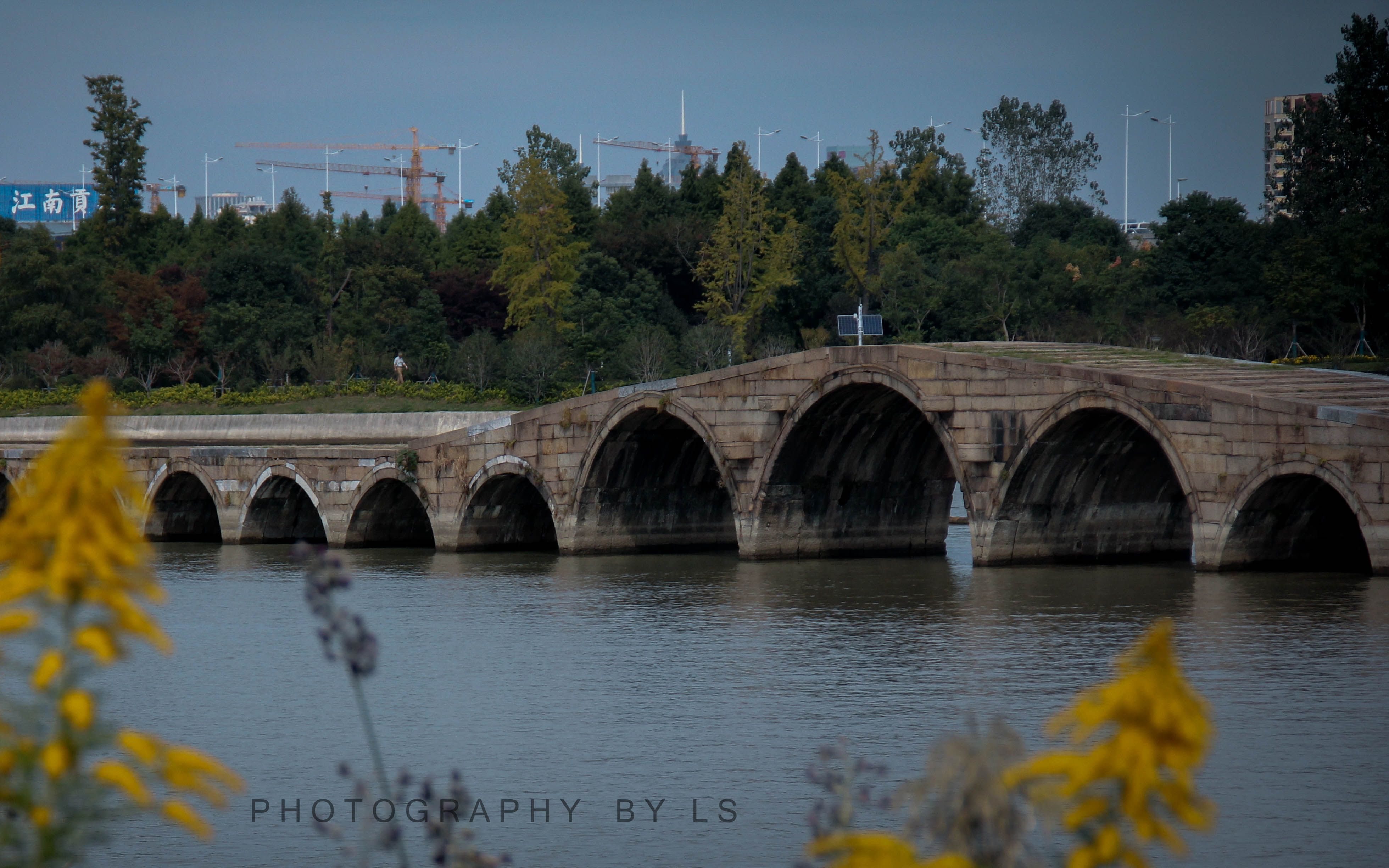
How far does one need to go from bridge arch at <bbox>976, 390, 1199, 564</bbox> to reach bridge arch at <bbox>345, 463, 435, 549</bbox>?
14.4 metres

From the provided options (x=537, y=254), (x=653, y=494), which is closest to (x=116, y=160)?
(x=537, y=254)

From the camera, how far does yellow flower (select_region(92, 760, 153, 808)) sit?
391 centimetres

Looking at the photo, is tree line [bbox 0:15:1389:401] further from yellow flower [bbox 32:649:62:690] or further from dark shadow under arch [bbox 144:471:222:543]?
yellow flower [bbox 32:649:62:690]

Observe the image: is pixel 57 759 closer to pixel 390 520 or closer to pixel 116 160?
pixel 390 520

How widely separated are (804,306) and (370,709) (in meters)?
50.1

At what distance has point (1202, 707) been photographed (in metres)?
3.84

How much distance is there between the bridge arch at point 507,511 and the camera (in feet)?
118

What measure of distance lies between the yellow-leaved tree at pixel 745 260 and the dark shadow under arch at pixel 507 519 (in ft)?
83.9

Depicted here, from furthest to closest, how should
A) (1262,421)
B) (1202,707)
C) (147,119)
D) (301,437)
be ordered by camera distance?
(147,119) < (301,437) < (1262,421) < (1202,707)

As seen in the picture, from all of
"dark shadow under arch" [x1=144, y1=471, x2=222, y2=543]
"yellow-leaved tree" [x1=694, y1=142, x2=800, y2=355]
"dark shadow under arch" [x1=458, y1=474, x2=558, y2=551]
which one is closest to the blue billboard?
"yellow-leaved tree" [x1=694, y1=142, x2=800, y2=355]

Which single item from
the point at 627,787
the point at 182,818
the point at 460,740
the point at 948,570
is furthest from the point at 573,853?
Result: the point at 948,570

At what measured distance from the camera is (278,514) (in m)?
41.2

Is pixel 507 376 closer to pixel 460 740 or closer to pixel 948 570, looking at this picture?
pixel 948 570

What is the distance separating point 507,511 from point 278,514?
7.07 m
